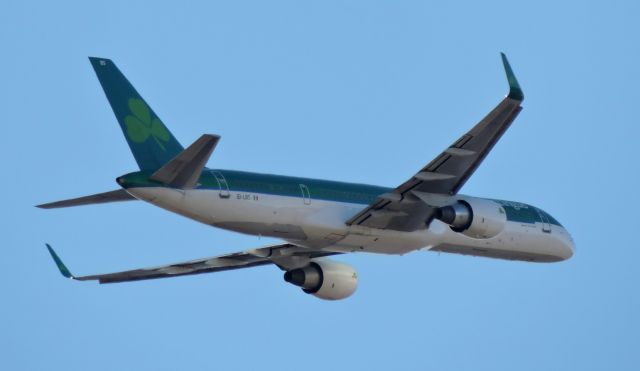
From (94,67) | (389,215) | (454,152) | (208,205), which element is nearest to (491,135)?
(454,152)

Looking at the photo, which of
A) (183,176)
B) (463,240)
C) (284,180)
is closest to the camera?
(183,176)

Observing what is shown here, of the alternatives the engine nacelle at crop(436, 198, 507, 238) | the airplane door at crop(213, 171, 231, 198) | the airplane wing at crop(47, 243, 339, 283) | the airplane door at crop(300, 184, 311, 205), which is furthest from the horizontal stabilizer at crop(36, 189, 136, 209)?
the engine nacelle at crop(436, 198, 507, 238)

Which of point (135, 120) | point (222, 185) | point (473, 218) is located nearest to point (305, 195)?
point (222, 185)

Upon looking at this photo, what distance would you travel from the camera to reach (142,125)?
46750 millimetres

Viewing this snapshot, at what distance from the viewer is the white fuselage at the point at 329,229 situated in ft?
151

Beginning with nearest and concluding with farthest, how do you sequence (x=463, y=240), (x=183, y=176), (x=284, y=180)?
(x=183, y=176) < (x=284, y=180) < (x=463, y=240)

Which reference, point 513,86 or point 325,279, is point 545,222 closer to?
point 325,279

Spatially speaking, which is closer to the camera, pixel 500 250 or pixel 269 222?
pixel 269 222

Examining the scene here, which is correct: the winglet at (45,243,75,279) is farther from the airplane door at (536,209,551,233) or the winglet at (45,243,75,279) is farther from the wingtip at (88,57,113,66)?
the airplane door at (536,209,551,233)

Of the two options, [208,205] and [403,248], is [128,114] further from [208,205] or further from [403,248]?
[403,248]

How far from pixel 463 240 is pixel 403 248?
238 centimetres

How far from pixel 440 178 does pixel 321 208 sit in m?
4.32

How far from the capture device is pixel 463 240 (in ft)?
171

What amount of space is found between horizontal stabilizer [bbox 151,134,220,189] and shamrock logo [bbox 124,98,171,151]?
2.16m
